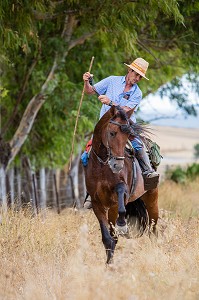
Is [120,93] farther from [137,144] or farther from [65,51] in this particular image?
[65,51]

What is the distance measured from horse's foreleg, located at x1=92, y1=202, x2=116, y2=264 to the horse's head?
87 centimetres

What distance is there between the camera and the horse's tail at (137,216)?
41.3 ft

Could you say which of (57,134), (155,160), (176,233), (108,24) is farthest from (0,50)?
(57,134)

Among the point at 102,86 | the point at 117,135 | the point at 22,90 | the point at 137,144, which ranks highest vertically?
the point at 102,86

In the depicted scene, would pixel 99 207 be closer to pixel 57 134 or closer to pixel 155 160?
pixel 155 160

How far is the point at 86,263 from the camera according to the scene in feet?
29.0

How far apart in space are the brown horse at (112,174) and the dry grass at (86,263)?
406 millimetres

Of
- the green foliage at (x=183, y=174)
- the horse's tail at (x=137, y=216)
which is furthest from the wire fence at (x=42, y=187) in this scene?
the horse's tail at (x=137, y=216)

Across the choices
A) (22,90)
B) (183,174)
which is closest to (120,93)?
(22,90)

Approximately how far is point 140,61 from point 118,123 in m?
1.16

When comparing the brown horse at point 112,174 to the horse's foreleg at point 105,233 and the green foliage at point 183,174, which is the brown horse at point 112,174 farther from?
the green foliage at point 183,174

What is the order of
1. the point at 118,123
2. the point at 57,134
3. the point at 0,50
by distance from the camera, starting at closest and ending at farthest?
the point at 118,123 < the point at 0,50 < the point at 57,134

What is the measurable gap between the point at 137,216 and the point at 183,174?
1822 centimetres

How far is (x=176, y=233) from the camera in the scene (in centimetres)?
1184
